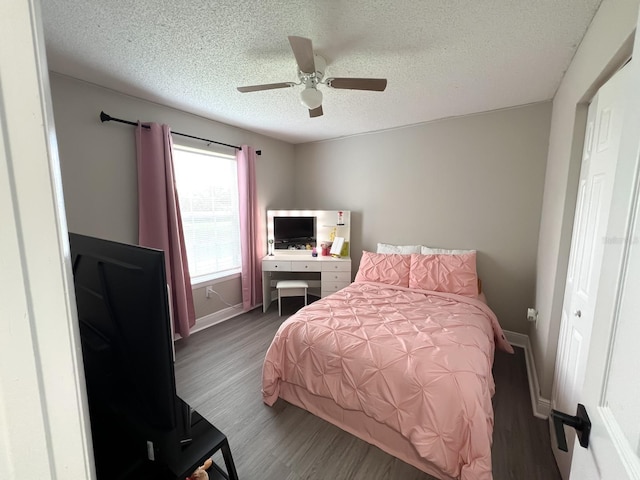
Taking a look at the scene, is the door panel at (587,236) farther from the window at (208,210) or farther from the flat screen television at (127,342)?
Result: the window at (208,210)

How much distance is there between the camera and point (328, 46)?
1658mm

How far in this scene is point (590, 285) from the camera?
1.23 meters

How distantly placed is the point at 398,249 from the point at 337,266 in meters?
0.83

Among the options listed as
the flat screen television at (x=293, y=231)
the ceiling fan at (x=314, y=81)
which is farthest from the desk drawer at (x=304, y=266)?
the ceiling fan at (x=314, y=81)

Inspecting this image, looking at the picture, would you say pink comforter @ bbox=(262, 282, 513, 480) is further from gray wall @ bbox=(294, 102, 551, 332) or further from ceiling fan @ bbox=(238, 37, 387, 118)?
ceiling fan @ bbox=(238, 37, 387, 118)

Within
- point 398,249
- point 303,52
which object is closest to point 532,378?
point 398,249

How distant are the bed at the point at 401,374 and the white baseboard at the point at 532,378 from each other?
0.27 m

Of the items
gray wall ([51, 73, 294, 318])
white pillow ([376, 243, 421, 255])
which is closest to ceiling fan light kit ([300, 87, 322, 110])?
gray wall ([51, 73, 294, 318])

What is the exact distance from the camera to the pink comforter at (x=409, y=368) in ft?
4.44

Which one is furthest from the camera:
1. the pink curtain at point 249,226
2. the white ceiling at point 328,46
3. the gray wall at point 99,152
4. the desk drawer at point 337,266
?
the desk drawer at point 337,266

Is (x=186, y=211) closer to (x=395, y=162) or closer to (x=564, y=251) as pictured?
(x=395, y=162)

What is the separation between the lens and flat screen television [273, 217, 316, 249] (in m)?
3.87

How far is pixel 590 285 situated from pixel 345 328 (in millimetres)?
1328

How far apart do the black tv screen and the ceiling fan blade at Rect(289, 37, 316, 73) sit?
129cm
